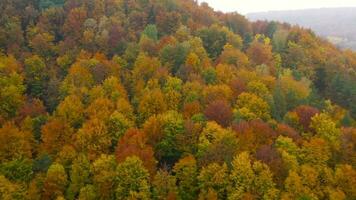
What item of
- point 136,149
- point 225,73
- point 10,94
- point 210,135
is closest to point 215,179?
point 210,135

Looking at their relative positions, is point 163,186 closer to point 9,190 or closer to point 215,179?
point 215,179

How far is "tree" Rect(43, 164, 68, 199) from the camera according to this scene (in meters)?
72.5

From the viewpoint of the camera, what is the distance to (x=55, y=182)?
240 feet

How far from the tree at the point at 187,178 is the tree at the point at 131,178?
531 centimetres

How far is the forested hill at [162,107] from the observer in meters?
73.2

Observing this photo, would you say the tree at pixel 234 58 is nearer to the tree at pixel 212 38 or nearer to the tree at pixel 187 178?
the tree at pixel 212 38

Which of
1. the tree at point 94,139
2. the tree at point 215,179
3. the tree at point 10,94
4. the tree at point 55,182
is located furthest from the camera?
the tree at point 10,94

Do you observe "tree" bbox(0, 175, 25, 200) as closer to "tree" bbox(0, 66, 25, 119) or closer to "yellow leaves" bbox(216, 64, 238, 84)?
"tree" bbox(0, 66, 25, 119)

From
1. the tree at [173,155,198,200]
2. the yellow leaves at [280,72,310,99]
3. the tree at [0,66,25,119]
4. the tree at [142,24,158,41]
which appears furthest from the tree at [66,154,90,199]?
the tree at [142,24,158,41]

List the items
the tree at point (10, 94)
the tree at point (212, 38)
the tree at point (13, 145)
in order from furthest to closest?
the tree at point (212, 38), the tree at point (10, 94), the tree at point (13, 145)

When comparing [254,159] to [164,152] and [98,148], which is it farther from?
[98,148]

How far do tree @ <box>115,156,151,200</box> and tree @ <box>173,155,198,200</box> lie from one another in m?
5.31

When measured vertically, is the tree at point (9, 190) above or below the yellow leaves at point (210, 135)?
below

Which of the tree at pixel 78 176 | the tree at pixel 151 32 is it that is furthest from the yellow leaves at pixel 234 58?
the tree at pixel 78 176
